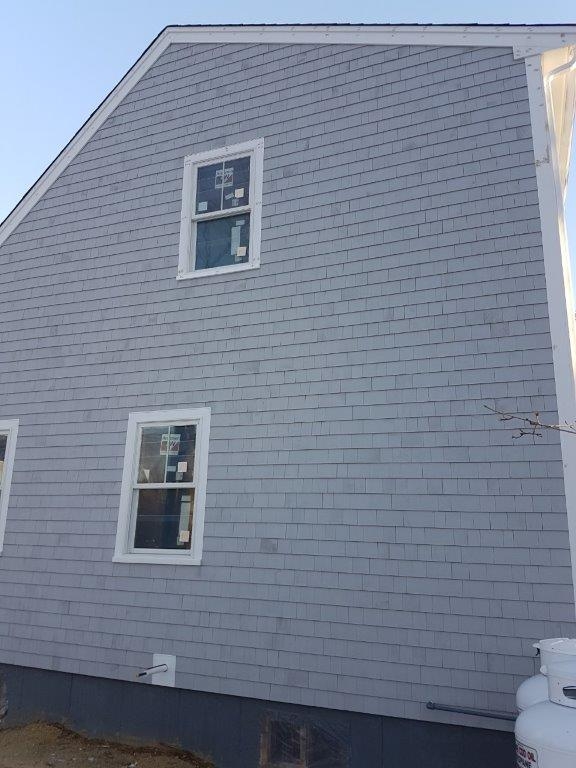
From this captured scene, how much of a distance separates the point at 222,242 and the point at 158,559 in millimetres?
3555

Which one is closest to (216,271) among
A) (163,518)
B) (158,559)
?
(163,518)

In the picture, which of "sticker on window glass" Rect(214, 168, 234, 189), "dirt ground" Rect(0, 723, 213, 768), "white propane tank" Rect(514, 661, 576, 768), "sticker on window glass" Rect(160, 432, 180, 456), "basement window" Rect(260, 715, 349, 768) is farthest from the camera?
"sticker on window glass" Rect(214, 168, 234, 189)

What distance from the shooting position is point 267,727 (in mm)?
5848

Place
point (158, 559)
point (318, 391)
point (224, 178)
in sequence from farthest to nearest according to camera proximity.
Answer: point (224, 178)
point (158, 559)
point (318, 391)

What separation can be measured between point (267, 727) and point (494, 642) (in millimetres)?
2213

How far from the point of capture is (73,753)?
6.26 metres

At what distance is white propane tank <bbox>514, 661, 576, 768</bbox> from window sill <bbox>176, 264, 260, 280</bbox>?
15.8 feet

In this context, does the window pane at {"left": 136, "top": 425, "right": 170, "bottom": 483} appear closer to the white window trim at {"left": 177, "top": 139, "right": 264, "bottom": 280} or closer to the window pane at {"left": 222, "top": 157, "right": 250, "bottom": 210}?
the white window trim at {"left": 177, "top": 139, "right": 264, "bottom": 280}

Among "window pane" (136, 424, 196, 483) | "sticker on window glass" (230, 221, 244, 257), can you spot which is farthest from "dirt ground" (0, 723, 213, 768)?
"sticker on window glass" (230, 221, 244, 257)

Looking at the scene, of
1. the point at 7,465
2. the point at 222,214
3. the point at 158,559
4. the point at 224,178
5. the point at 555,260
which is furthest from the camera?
the point at 7,465

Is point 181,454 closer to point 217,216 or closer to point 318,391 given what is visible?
point 318,391

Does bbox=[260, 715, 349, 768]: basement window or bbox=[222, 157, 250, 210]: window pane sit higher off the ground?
bbox=[222, 157, 250, 210]: window pane

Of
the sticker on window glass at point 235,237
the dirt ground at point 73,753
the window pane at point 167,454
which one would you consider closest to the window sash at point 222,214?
the sticker on window glass at point 235,237

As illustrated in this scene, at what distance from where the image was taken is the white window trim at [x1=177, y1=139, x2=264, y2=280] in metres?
7.17
